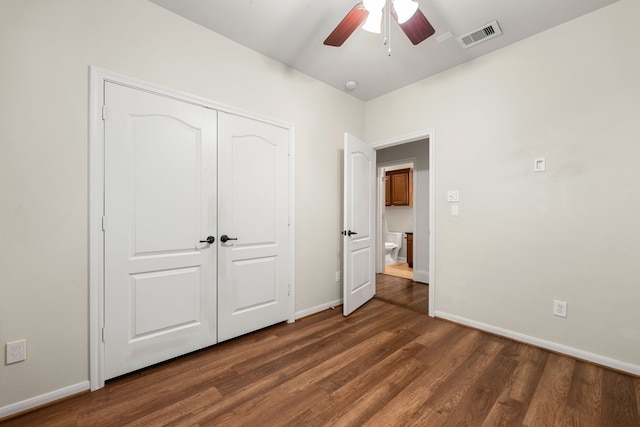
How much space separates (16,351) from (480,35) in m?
4.03

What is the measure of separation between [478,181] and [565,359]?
5.40 feet

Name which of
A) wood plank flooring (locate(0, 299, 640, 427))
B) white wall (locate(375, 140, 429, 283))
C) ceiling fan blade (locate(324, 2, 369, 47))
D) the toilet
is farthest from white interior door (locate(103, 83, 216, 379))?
the toilet

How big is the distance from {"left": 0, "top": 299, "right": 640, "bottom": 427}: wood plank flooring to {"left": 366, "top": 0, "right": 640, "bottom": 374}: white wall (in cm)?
37

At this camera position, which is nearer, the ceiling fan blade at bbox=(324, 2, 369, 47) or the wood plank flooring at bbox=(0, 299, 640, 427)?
the wood plank flooring at bbox=(0, 299, 640, 427)

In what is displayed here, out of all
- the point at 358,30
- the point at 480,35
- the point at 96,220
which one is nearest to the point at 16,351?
the point at 96,220

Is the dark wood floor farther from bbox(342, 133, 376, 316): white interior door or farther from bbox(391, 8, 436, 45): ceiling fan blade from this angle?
bbox(391, 8, 436, 45): ceiling fan blade

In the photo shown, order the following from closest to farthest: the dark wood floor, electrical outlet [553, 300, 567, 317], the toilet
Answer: electrical outlet [553, 300, 567, 317], the dark wood floor, the toilet

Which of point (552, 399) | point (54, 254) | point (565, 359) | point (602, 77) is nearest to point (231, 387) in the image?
point (54, 254)

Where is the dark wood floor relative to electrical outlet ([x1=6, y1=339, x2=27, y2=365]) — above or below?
below

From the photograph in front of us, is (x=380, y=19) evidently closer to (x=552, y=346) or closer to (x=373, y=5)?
(x=373, y=5)

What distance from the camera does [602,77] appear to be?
204 centimetres

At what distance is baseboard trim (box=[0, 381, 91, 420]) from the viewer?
1.49 metres

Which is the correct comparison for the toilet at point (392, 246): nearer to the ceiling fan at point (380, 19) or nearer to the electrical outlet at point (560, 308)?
the electrical outlet at point (560, 308)

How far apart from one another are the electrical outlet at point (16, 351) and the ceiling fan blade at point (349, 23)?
107 inches
